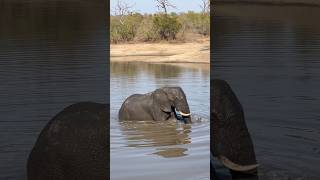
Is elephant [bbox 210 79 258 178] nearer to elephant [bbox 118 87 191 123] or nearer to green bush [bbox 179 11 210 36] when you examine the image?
elephant [bbox 118 87 191 123]

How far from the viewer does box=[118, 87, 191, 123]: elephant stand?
8938 millimetres

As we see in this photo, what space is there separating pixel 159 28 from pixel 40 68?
22469mm

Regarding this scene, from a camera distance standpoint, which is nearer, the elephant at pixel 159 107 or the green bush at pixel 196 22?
the elephant at pixel 159 107

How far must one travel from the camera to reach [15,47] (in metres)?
3.26

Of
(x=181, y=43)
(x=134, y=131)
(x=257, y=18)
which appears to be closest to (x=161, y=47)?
(x=181, y=43)

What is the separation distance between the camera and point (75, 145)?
335cm

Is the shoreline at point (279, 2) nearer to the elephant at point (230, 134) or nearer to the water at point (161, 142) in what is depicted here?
the elephant at point (230, 134)

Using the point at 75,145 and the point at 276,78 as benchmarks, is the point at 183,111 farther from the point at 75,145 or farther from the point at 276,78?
the point at 75,145

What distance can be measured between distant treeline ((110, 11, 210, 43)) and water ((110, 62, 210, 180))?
1031 centimetres

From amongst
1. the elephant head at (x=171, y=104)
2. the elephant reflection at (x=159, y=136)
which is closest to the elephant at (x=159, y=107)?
the elephant head at (x=171, y=104)

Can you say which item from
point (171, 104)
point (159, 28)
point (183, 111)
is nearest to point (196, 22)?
point (159, 28)

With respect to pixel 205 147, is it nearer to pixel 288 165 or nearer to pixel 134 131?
pixel 134 131

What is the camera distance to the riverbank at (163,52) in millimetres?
21370

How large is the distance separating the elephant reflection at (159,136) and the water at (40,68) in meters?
3.31
